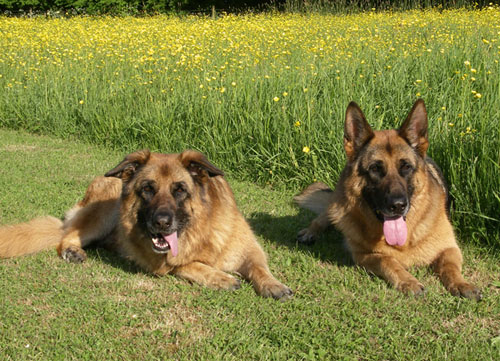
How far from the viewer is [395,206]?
4.08 meters

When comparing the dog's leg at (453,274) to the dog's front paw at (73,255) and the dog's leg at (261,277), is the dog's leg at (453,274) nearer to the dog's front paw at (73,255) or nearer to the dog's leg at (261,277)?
the dog's leg at (261,277)

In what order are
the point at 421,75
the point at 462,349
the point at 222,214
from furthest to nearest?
the point at 421,75 < the point at 222,214 < the point at 462,349

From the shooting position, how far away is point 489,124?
517 cm

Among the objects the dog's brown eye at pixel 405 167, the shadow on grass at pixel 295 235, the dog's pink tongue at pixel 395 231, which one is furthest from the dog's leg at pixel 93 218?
the dog's brown eye at pixel 405 167

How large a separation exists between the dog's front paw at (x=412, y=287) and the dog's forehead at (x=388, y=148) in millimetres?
983

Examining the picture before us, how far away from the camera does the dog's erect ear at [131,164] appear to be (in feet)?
14.1

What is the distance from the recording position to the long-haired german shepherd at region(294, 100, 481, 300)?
13.8 feet

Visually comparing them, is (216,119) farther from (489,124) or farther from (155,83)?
(489,124)

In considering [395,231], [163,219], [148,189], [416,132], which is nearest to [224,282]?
[163,219]

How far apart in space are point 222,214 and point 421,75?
149 inches

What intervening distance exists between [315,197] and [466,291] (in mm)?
2318

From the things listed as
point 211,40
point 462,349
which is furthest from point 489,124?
point 211,40

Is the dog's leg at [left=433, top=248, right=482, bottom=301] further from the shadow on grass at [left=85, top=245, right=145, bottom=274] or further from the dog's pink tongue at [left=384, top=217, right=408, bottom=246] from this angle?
the shadow on grass at [left=85, top=245, right=145, bottom=274]

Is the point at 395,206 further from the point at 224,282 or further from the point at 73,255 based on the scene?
the point at 73,255
